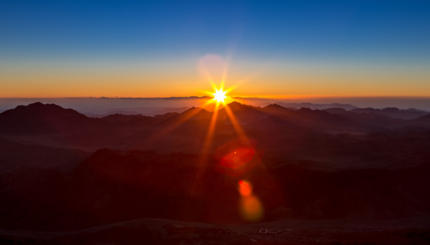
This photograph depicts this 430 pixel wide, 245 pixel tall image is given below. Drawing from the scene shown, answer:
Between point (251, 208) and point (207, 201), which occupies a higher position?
point (207, 201)

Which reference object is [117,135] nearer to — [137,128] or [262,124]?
[137,128]

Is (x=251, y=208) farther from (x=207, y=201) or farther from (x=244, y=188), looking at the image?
(x=207, y=201)

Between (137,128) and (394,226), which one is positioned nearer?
(394,226)

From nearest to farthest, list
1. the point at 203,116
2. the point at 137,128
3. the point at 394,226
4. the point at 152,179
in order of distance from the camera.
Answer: the point at 394,226
the point at 152,179
the point at 137,128
the point at 203,116

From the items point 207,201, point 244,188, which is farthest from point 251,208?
point 207,201

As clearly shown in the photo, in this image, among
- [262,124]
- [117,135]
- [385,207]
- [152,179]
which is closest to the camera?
[385,207]

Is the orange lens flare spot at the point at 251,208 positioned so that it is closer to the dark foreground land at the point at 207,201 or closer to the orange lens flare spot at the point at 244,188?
the dark foreground land at the point at 207,201

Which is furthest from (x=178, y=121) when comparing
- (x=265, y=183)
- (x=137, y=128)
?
(x=265, y=183)

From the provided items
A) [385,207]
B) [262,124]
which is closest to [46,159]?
[385,207]

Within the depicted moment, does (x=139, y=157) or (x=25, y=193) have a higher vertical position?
(x=139, y=157)
